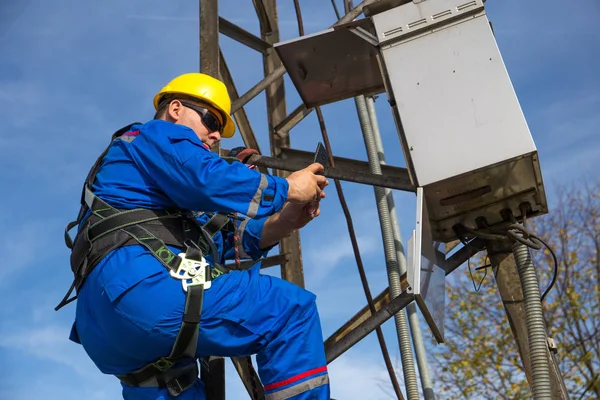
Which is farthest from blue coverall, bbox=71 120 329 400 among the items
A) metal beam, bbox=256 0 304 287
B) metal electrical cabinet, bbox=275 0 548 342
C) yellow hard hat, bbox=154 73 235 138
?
metal beam, bbox=256 0 304 287

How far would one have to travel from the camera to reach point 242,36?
16.6ft

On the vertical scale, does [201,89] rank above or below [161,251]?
above

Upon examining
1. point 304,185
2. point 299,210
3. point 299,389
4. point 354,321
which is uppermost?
point 354,321

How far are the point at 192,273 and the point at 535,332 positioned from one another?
65.9 inches

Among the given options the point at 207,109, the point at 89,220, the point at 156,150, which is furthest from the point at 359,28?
the point at 89,220

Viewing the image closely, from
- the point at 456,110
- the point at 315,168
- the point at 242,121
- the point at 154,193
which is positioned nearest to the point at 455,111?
the point at 456,110

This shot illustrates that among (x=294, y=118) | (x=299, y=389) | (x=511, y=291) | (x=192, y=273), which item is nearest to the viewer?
(x=299, y=389)

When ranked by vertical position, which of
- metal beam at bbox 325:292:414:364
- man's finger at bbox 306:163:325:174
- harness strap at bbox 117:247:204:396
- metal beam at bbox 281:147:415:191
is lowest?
harness strap at bbox 117:247:204:396

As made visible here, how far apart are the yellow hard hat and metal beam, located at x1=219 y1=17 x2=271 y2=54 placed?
6.08 ft

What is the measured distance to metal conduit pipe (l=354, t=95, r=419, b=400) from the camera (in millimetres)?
4168

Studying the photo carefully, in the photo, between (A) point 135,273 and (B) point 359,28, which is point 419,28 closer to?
A: (B) point 359,28

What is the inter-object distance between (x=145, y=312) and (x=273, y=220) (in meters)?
0.92

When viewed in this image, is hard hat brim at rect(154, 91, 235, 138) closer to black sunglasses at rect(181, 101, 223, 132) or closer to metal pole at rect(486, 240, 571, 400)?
black sunglasses at rect(181, 101, 223, 132)

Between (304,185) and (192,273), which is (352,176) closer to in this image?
(304,185)
